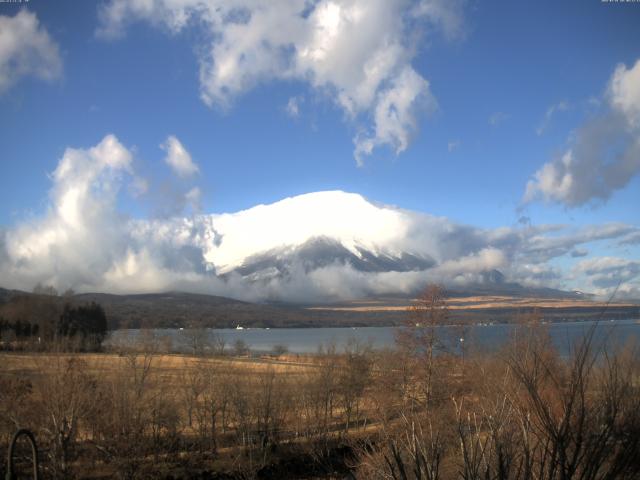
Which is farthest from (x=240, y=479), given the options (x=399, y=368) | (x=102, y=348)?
(x=102, y=348)

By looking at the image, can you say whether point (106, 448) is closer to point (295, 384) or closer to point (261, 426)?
point (261, 426)

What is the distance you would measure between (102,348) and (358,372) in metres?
70.2

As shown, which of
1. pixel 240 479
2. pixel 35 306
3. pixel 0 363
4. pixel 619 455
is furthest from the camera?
pixel 35 306

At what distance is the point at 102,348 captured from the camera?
345ft

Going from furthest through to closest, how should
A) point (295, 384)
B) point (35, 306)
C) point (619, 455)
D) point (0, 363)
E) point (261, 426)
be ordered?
point (35, 306)
point (295, 384)
point (261, 426)
point (0, 363)
point (619, 455)

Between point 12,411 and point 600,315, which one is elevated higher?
point 600,315

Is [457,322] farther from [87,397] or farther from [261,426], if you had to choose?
[87,397]

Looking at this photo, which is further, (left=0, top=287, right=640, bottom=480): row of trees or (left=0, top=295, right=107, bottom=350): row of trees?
(left=0, top=295, right=107, bottom=350): row of trees

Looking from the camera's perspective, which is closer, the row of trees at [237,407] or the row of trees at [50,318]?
the row of trees at [237,407]

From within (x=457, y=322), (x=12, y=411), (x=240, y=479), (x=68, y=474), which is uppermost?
(x=457, y=322)

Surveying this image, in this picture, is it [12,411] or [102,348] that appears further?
[102,348]

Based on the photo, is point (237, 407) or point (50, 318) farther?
point (50, 318)

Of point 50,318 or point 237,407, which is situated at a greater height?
point 50,318

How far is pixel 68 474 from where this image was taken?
30.2 metres
